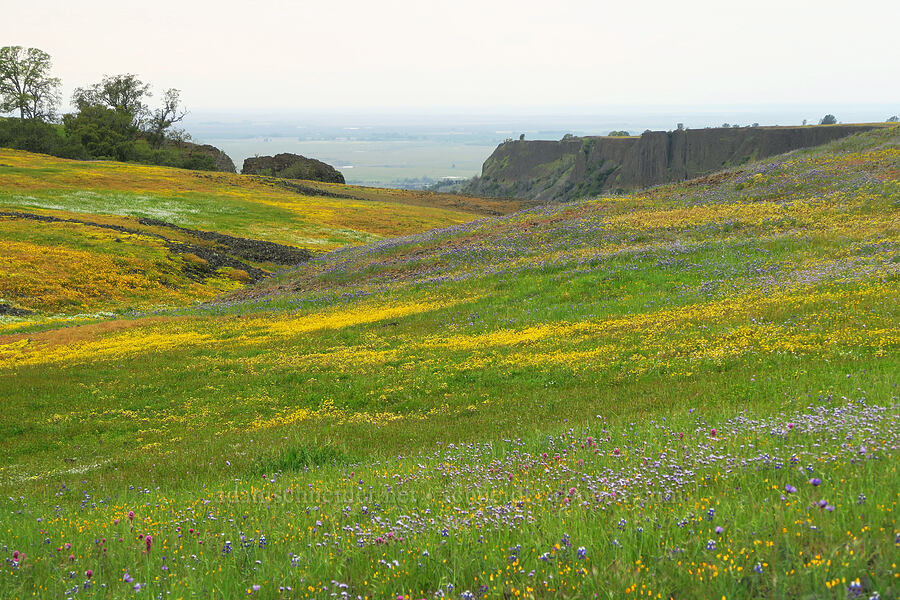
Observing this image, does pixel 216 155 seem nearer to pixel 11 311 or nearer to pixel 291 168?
pixel 291 168

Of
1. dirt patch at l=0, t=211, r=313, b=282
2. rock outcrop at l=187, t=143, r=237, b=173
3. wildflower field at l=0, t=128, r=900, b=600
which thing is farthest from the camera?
rock outcrop at l=187, t=143, r=237, b=173

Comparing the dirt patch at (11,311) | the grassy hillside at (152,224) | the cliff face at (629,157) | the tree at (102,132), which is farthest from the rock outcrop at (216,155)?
the dirt patch at (11,311)

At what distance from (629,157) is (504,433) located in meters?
127

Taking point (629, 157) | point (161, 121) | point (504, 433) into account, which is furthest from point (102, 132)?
point (504, 433)

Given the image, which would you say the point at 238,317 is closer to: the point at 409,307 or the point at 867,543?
the point at 409,307

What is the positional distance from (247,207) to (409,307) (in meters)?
57.7

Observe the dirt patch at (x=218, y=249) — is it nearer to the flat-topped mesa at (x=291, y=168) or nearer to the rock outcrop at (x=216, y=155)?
the flat-topped mesa at (x=291, y=168)

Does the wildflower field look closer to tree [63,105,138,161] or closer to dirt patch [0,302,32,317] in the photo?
dirt patch [0,302,32,317]

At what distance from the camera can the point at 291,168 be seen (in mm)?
127812

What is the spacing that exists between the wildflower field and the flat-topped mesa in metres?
98.4

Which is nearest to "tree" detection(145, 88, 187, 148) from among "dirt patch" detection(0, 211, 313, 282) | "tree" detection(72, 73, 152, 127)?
"tree" detection(72, 73, 152, 127)

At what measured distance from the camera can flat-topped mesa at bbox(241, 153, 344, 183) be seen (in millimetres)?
127125

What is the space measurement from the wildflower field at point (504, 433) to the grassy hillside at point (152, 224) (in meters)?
10.3

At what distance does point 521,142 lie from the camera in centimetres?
17562
